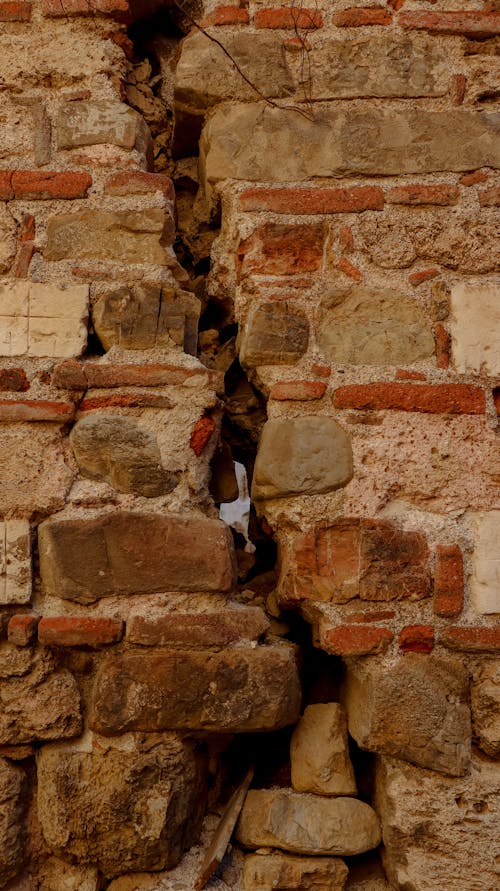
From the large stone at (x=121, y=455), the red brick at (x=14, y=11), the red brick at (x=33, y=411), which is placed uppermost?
the red brick at (x=14, y=11)

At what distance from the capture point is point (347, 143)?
2.04m

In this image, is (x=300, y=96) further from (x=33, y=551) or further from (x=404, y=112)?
(x=33, y=551)

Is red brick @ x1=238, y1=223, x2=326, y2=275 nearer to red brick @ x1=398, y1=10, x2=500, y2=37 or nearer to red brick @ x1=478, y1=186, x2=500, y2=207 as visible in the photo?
red brick @ x1=478, y1=186, x2=500, y2=207

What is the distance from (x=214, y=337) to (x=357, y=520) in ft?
2.33

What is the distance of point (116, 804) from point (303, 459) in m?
0.91

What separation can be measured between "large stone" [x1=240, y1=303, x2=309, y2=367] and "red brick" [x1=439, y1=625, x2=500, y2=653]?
2.55ft

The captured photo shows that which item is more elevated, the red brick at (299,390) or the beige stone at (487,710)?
the red brick at (299,390)

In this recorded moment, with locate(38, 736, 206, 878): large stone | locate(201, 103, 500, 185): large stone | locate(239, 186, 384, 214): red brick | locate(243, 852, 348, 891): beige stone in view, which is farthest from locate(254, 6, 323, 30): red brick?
locate(243, 852, 348, 891): beige stone

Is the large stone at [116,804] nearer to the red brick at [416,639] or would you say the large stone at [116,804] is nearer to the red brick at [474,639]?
the red brick at [416,639]

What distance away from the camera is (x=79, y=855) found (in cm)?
172

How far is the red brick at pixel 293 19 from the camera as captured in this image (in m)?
2.09

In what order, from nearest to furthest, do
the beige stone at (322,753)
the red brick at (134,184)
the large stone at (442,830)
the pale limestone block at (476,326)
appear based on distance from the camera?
the large stone at (442,830)
the beige stone at (322,753)
the pale limestone block at (476,326)
the red brick at (134,184)

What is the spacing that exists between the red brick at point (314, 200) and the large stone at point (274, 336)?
274 mm

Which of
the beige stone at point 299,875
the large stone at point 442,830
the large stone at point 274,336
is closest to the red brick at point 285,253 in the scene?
the large stone at point 274,336
